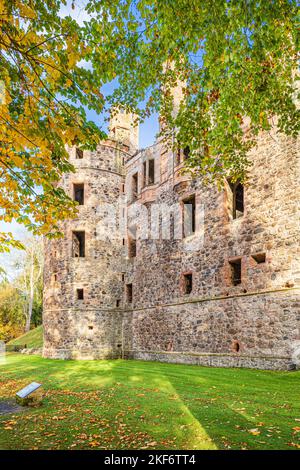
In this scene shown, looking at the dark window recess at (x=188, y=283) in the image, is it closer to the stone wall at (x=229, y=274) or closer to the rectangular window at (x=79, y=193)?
the stone wall at (x=229, y=274)

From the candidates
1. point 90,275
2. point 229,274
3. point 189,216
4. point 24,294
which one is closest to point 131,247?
point 90,275

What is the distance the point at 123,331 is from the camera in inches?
888

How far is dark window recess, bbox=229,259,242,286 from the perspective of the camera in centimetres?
1479

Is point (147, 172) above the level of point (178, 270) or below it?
above

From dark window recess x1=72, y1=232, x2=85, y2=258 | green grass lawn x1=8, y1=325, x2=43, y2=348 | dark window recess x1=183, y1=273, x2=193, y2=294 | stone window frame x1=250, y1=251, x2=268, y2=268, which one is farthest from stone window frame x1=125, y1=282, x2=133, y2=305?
green grass lawn x1=8, y1=325, x2=43, y2=348

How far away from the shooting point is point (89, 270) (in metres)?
22.5

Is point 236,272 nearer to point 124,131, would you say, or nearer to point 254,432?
point 254,432

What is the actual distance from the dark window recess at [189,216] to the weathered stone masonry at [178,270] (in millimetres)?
302

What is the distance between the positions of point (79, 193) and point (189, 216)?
1014cm

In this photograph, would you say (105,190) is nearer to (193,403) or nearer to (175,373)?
(175,373)

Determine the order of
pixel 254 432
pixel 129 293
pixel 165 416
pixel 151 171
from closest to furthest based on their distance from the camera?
pixel 254 432
pixel 165 416
pixel 151 171
pixel 129 293

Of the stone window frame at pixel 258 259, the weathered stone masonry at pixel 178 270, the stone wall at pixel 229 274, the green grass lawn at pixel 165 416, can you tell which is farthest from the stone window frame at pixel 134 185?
the green grass lawn at pixel 165 416

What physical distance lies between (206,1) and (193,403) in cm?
719

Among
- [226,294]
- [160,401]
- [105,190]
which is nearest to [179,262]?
[226,294]
